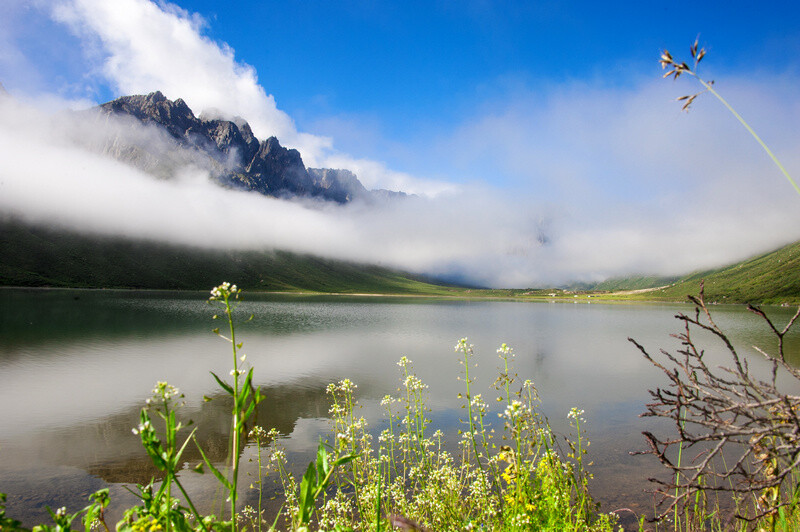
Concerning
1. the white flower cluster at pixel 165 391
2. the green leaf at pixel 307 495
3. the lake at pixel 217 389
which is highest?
the white flower cluster at pixel 165 391

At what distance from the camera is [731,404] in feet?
9.62

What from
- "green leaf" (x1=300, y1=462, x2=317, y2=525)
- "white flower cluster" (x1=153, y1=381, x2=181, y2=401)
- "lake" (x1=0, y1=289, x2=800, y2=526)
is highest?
"white flower cluster" (x1=153, y1=381, x2=181, y2=401)

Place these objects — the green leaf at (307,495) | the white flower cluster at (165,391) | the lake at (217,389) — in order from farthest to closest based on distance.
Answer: the lake at (217,389), the white flower cluster at (165,391), the green leaf at (307,495)

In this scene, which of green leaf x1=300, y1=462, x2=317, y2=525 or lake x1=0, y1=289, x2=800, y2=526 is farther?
lake x1=0, y1=289, x2=800, y2=526

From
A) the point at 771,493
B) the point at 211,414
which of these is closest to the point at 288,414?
the point at 211,414

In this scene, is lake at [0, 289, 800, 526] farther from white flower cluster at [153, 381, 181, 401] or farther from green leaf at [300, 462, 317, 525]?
green leaf at [300, 462, 317, 525]

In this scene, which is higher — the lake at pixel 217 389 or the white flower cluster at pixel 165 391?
the white flower cluster at pixel 165 391

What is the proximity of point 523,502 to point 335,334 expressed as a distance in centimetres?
4806

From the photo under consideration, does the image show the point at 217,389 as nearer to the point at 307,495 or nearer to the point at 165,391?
the point at 165,391

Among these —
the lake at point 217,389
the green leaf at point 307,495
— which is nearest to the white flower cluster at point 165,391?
the green leaf at point 307,495

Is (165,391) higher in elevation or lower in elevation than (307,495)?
higher

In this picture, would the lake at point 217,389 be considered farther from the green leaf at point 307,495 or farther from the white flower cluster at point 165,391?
the green leaf at point 307,495

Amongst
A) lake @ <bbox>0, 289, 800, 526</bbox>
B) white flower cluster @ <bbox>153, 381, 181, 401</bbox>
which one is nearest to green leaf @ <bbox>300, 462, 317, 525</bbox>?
white flower cluster @ <bbox>153, 381, 181, 401</bbox>

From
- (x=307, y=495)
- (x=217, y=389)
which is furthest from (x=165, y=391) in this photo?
(x=217, y=389)
